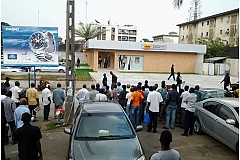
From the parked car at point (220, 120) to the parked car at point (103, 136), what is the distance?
103 inches

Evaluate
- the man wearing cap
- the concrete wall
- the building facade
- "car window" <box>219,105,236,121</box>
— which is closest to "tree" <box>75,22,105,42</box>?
the building facade

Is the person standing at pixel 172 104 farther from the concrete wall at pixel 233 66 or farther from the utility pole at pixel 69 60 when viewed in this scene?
the concrete wall at pixel 233 66

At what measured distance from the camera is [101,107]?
693 centimetres

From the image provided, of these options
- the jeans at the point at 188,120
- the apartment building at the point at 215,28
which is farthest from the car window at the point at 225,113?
the apartment building at the point at 215,28

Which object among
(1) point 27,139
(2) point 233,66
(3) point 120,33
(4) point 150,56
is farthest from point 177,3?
(3) point 120,33

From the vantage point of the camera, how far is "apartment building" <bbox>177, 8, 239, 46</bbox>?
173 feet

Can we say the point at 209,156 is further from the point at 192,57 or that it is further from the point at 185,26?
the point at 185,26

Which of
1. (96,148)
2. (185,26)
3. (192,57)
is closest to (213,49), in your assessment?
(192,57)

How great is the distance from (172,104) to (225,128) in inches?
95.9

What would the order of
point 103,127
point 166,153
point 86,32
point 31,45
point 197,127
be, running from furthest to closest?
point 86,32
point 31,45
point 197,127
point 103,127
point 166,153

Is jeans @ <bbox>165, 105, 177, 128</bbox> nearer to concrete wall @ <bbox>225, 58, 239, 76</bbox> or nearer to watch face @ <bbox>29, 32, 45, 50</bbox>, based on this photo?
watch face @ <bbox>29, 32, 45, 50</bbox>

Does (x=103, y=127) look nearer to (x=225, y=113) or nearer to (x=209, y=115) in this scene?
(x=225, y=113)

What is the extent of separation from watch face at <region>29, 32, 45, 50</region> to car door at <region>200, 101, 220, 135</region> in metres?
8.32

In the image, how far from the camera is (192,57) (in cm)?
3778
